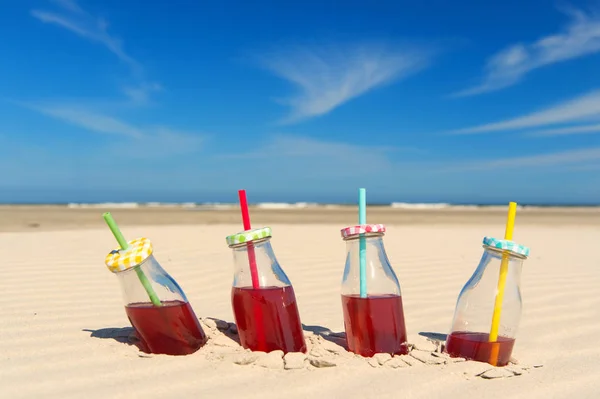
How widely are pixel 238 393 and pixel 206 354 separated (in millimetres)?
471

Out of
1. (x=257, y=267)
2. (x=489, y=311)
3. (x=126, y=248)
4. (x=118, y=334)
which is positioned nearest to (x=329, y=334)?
(x=257, y=267)

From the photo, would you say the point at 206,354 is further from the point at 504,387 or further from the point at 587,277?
the point at 587,277

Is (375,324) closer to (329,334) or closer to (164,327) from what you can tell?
(329,334)

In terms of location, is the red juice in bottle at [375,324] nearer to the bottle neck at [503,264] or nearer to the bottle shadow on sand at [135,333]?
the bottle neck at [503,264]

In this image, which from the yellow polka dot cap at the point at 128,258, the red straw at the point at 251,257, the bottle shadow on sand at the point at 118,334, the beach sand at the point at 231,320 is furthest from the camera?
the bottle shadow on sand at the point at 118,334

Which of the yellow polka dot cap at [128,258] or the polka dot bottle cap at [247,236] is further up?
the polka dot bottle cap at [247,236]

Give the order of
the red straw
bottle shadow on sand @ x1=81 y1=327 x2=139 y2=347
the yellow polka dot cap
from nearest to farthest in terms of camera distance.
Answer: the yellow polka dot cap
the red straw
bottle shadow on sand @ x1=81 y1=327 x2=139 y2=347

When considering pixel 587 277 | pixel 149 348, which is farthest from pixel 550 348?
pixel 587 277

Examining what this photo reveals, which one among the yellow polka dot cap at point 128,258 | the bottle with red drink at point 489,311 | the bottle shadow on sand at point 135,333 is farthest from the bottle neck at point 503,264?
the yellow polka dot cap at point 128,258

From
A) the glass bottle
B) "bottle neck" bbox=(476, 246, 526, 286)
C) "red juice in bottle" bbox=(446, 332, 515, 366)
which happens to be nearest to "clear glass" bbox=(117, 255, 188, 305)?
the glass bottle

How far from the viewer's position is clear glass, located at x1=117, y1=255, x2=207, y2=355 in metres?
2.52

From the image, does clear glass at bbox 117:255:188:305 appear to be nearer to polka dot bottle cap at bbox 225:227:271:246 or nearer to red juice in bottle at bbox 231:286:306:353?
red juice in bottle at bbox 231:286:306:353

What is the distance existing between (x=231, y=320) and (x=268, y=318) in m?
1.07

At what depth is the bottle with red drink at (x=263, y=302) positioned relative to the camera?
2500mm
